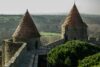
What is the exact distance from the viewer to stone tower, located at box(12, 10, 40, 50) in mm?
34062

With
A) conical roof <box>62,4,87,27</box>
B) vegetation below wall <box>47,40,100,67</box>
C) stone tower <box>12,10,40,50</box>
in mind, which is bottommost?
vegetation below wall <box>47,40,100,67</box>

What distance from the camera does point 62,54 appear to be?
2877 centimetres

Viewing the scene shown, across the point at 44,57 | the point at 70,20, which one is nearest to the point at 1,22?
the point at 70,20

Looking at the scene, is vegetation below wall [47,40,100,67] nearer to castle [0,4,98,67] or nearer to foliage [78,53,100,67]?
castle [0,4,98,67]

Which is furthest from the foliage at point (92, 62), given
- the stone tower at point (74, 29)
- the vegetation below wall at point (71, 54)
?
the stone tower at point (74, 29)

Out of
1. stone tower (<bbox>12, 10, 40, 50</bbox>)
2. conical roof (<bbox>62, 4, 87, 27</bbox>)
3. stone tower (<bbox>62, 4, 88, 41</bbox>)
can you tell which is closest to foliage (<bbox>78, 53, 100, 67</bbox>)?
stone tower (<bbox>12, 10, 40, 50</bbox>)

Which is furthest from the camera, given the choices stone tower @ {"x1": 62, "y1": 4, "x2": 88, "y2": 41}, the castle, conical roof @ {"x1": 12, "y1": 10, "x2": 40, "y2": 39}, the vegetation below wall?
stone tower @ {"x1": 62, "y1": 4, "x2": 88, "y2": 41}

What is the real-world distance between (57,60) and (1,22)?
8433cm

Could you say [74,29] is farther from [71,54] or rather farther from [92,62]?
[92,62]

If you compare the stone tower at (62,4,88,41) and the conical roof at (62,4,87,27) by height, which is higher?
the conical roof at (62,4,87,27)

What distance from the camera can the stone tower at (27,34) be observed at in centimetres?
3406

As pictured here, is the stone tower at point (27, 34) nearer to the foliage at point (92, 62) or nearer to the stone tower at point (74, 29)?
the stone tower at point (74, 29)

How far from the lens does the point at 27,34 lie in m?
34.2

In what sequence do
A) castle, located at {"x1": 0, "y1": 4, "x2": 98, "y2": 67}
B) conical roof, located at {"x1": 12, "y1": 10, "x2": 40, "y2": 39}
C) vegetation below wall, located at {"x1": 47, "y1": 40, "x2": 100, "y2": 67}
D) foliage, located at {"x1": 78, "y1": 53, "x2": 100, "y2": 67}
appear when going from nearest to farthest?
foliage, located at {"x1": 78, "y1": 53, "x2": 100, "y2": 67}, castle, located at {"x1": 0, "y1": 4, "x2": 98, "y2": 67}, vegetation below wall, located at {"x1": 47, "y1": 40, "x2": 100, "y2": 67}, conical roof, located at {"x1": 12, "y1": 10, "x2": 40, "y2": 39}
